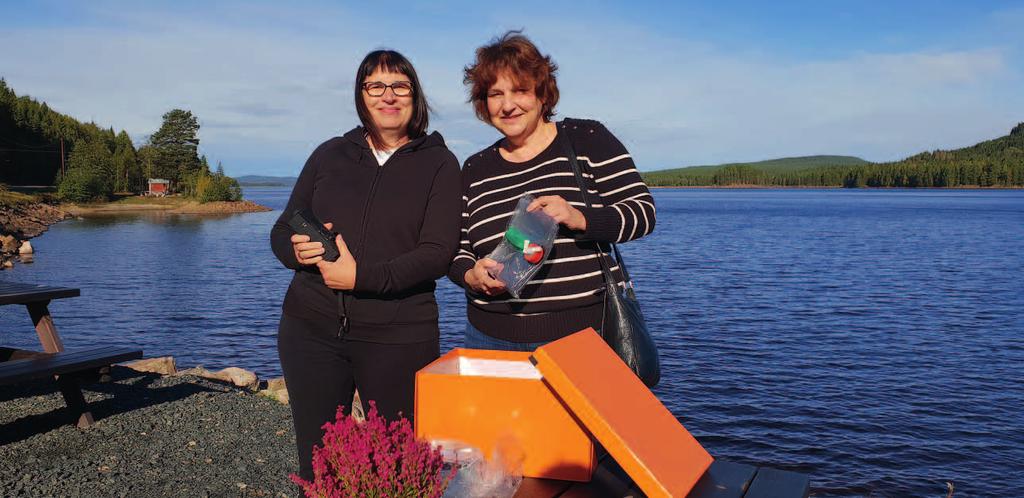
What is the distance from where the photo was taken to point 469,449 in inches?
83.8

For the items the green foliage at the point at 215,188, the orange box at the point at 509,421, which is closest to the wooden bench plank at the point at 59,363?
the orange box at the point at 509,421

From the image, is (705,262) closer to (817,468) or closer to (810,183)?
(817,468)

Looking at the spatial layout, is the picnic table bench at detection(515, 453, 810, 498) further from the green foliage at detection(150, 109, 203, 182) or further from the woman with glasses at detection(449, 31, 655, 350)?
the green foliage at detection(150, 109, 203, 182)

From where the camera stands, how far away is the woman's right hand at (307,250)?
2.67 meters

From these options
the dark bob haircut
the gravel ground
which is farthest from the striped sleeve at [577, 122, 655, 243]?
the gravel ground

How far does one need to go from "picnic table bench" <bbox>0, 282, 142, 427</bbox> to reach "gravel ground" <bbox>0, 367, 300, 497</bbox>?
0.27 m

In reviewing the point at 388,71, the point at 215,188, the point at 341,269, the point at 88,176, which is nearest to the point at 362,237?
the point at 341,269

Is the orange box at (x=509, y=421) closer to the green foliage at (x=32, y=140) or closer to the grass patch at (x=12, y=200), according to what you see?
the grass patch at (x=12, y=200)

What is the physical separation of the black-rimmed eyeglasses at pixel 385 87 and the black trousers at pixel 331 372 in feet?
2.96

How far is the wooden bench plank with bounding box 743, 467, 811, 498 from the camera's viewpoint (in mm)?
2244

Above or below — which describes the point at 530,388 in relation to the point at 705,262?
above

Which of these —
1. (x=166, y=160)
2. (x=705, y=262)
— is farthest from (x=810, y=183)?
(x=705, y=262)

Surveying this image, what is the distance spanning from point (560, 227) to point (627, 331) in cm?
47

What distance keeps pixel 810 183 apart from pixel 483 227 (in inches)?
7960
